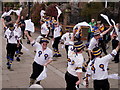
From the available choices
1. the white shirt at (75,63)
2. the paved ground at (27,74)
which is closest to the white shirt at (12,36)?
the paved ground at (27,74)

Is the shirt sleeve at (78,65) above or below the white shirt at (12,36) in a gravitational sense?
below

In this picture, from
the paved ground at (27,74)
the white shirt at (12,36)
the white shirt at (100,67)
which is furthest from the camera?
the white shirt at (12,36)

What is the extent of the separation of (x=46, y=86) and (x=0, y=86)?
1484mm

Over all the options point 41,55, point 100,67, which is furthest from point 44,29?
point 100,67

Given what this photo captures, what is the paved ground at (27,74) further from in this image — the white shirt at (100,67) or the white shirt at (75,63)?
the white shirt at (100,67)

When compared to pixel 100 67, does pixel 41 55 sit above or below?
above

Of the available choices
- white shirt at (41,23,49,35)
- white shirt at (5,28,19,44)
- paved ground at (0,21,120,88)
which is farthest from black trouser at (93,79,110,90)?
white shirt at (41,23,49,35)

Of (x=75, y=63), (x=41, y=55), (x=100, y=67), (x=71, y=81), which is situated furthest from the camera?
(x=41, y=55)

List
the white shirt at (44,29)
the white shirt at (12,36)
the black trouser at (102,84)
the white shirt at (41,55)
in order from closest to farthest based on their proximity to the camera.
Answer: the black trouser at (102,84), the white shirt at (41,55), the white shirt at (12,36), the white shirt at (44,29)

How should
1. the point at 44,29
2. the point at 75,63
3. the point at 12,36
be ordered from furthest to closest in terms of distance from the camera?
the point at 44,29, the point at 12,36, the point at 75,63

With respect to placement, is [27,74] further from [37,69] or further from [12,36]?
[37,69]

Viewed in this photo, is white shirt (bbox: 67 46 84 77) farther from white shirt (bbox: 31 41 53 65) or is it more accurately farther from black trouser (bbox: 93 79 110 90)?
white shirt (bbox: 31 41 53 65)

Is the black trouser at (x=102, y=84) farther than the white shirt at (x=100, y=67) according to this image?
Yes

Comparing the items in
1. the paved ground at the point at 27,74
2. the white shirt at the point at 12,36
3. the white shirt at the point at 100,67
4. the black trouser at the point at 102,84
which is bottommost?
the paved ground at the point at 27,74
